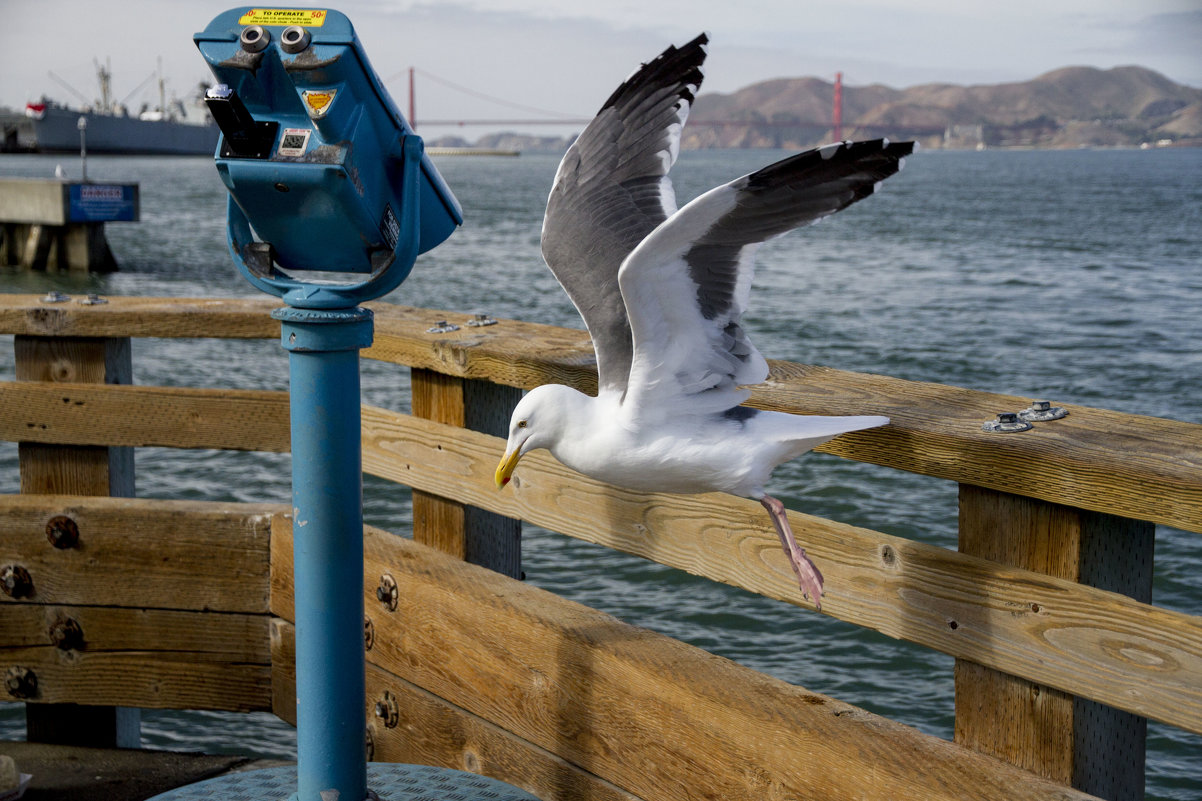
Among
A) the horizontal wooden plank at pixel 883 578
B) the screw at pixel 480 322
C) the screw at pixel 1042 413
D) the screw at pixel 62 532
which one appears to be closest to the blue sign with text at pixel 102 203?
the screw at pixel 62 532

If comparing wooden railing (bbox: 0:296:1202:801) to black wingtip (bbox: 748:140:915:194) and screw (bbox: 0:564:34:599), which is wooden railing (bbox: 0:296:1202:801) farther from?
black wingtip (bbox: 748:140:915:194)

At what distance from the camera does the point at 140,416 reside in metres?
3.33

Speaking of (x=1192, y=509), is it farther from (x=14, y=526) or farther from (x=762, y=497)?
(x=14, y=526)

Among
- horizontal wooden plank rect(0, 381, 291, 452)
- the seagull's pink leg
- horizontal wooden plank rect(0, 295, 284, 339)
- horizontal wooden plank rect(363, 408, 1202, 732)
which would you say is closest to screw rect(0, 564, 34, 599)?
horizontal wooden plank rect(0, 381, 291, 452)

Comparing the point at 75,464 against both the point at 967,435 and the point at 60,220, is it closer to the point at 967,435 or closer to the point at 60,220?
the point at 967,435

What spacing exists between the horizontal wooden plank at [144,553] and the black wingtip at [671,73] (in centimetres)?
157

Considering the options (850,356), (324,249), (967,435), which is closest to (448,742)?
(324,249)

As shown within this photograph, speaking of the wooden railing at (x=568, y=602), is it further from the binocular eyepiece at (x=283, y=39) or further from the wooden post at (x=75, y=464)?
the binocular eyepiece at (x=283, y=39)

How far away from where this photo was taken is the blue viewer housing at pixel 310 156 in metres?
2.07

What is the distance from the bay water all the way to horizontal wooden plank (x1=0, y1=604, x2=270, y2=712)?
1.74 meters

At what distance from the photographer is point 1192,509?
1811mm

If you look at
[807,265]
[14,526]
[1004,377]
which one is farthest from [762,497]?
[807,265]

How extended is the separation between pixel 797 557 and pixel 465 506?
1126 millimetres

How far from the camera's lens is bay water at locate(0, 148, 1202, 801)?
21.7 ft
